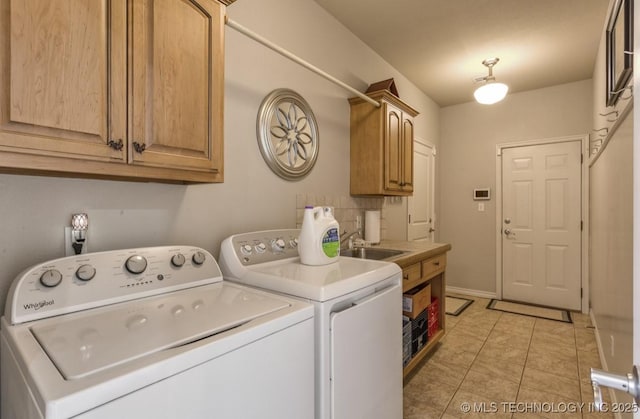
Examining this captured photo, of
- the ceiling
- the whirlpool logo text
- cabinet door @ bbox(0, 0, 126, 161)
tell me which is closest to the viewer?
cabinet door @ bbox(0, 0, 126, 161)

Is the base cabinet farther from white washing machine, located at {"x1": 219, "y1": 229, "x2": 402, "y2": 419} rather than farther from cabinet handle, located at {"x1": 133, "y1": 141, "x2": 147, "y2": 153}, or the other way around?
cabinet handle, located at {"x1": 133, "y1": 141, "x2": 147, "y2": 153}

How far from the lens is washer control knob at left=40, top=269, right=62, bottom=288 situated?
961 mm

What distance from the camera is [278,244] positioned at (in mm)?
1702

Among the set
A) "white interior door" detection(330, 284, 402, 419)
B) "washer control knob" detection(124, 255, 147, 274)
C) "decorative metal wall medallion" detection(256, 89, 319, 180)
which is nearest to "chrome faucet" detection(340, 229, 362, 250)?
"decorative metal wall medallion" detection(256, 89, 319, 180)

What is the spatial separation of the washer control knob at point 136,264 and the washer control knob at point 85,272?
4.0 inches

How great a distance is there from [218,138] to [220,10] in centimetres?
53

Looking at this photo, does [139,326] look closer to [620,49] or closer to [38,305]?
[38,305]

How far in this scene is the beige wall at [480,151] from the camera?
3.78m

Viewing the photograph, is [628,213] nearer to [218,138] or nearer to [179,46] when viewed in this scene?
[218,138]

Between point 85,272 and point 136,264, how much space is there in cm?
15

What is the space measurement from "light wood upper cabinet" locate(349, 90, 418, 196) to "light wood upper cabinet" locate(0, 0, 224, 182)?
152 cm

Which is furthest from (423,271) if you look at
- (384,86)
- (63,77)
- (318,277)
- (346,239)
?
(63,77)

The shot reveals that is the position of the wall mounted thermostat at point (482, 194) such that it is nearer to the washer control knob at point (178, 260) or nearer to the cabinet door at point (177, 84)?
the cabinet door at point (177, 84)

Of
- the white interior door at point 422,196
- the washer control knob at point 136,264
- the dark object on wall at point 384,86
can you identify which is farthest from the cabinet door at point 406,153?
the washer control knob at point 136,264
